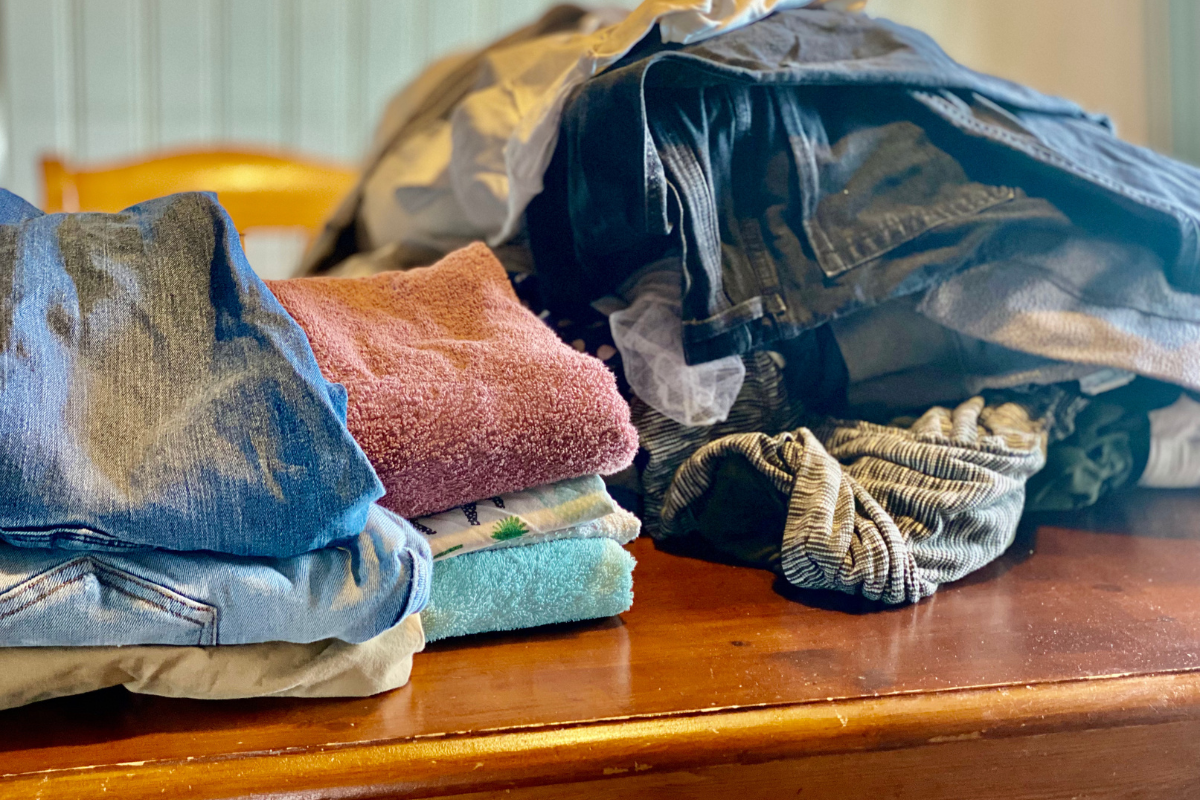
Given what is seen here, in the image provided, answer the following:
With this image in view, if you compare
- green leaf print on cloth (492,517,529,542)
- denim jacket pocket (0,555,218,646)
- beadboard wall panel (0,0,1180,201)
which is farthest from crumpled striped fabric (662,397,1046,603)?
beadboard wall panel (0,0,1180,201)

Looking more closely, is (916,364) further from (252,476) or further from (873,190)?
(252,476)

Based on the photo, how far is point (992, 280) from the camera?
1.59 ft

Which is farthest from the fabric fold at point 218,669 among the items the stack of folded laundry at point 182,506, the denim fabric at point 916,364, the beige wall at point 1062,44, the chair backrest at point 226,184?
the beige wall at point 1062,44

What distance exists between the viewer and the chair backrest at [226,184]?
47.6 inches

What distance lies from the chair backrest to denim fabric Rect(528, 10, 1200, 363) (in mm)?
836

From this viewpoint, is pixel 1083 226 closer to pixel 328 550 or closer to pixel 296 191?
pixel 328 550

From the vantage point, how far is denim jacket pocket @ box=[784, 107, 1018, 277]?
0.47 metres

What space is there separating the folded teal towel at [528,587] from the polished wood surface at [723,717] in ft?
0.03

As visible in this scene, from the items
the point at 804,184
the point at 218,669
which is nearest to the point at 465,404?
the point at 218,669

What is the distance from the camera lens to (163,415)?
306 mm

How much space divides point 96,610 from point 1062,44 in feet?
4.71

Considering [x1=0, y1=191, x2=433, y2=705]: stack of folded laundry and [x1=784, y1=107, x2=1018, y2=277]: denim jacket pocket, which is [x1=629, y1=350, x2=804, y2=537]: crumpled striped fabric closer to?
[x1=784, y1=107, x2=1018, y2=277]: denim jacket pocket

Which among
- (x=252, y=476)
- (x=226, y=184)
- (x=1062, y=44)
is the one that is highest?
(x=1062, y=44)

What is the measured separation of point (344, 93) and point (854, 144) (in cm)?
115
